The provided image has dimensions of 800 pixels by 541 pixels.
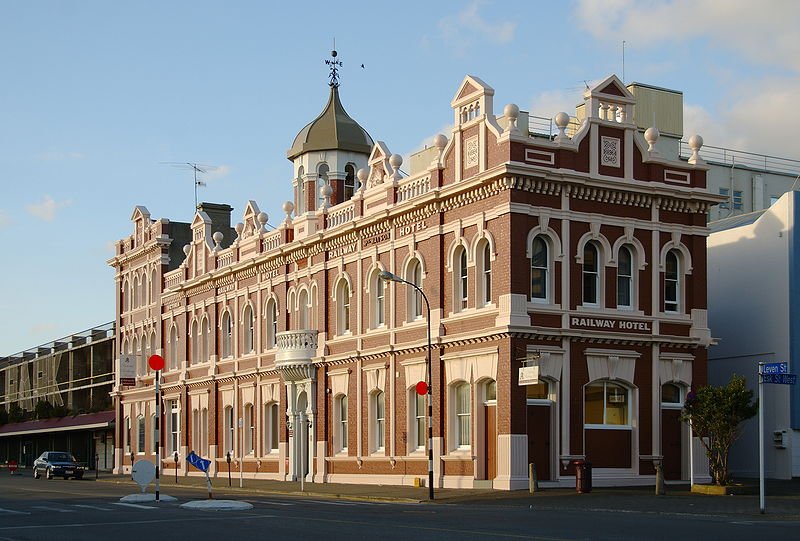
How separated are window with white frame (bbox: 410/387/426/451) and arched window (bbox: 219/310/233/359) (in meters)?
18.1

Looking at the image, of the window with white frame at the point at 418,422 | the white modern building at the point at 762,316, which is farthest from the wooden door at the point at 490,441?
the white modern building at the point at 762,316

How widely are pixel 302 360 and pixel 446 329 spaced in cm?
1050

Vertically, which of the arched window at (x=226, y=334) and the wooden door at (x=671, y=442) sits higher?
the arched window at (x=226, y=334)

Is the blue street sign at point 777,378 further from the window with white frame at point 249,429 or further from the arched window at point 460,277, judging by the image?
the window with white frame at point 249,429

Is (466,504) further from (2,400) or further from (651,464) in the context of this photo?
(2,400)

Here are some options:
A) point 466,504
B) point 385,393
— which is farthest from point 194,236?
point 466,504

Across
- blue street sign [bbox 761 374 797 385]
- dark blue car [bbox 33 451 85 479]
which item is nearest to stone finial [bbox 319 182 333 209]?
dark blue car [bbox 33 451 85 479]

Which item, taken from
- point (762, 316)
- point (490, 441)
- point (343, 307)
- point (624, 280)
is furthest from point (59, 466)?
point (762, 316)

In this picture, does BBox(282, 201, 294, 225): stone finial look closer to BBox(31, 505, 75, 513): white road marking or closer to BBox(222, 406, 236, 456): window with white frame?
BBox(222, 406, 236, 456): window with white frame

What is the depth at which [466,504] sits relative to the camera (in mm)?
32312

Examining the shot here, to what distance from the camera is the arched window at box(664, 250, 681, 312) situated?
40.3 m

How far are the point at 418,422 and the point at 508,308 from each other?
25.0 feet

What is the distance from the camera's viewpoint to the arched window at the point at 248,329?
56.1 meters

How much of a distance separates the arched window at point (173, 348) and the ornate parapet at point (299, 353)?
1695cm
